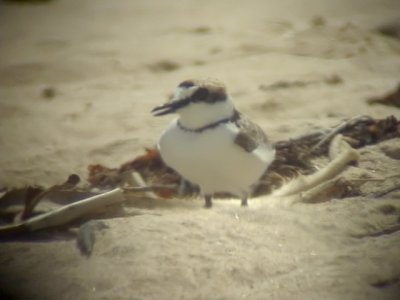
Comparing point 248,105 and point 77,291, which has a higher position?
point 77,291

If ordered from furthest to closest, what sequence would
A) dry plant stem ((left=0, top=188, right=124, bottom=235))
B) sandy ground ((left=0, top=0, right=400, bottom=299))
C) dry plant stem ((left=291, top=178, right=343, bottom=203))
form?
dry plant stem ((left=291, top=178, right=343, bottom=203))
dry plant stem ((left=0, top=188, right=124, bottom=235))
sandy ground ((left=0, top=0, right=400, bottom=299))

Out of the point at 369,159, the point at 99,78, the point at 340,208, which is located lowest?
the point at 99,78

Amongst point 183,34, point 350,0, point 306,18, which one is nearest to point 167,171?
point 183,34

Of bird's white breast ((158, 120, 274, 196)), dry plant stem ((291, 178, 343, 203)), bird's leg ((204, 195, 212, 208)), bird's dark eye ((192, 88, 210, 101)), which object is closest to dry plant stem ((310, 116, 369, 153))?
dry plant stem ((291, 178, 343, 203))

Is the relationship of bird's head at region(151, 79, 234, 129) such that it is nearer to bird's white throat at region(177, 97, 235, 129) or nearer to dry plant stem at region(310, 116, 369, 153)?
bird's white throat at region(177, 97, 235, 129)

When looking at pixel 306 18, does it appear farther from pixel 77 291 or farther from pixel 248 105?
pixel 77 291

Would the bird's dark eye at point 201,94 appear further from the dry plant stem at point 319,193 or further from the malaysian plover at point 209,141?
the dry plant stem at point 319,193

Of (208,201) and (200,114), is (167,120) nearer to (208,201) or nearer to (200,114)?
(208,201)

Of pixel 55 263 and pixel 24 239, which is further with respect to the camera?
pixel 24 239
